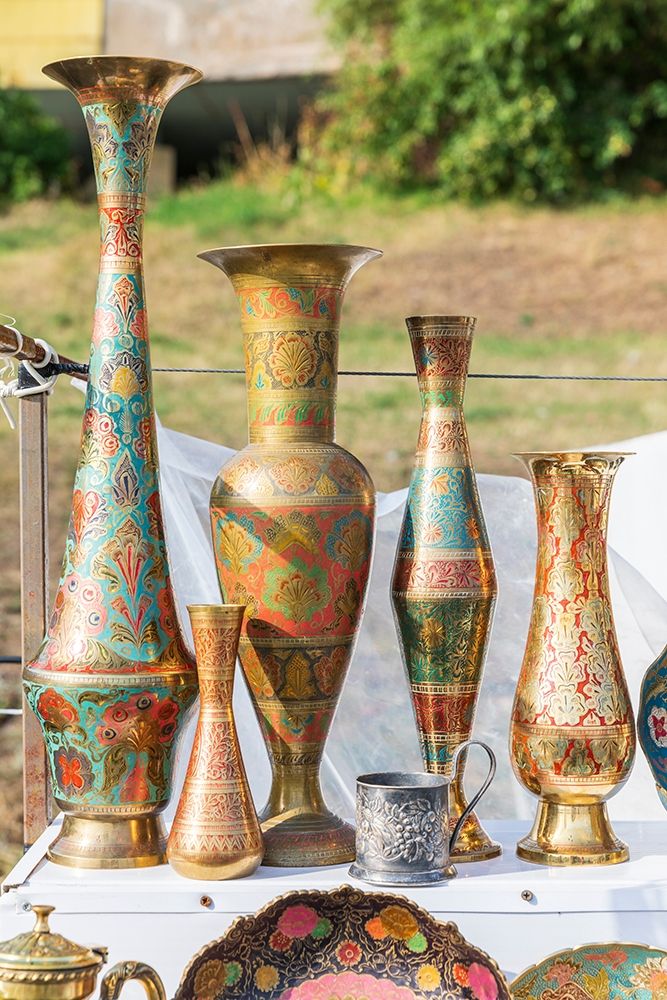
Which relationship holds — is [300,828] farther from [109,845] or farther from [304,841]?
[109,845]

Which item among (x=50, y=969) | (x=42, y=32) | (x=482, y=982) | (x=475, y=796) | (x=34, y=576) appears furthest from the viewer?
(x=42, y=32)

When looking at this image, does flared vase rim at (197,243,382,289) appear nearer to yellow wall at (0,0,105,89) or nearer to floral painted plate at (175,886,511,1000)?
floral painted plate at (175,886,511,1000)

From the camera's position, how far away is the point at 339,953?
119cm

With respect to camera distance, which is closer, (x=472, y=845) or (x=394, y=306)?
(x=472, y=845)

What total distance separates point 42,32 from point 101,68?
20.8 feet

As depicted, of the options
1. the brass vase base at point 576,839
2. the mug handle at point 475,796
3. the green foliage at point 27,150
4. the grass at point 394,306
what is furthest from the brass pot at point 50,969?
the green foliage at point 27,150

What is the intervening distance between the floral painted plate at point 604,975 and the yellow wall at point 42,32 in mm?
6573

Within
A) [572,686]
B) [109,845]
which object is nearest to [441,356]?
[572,686]

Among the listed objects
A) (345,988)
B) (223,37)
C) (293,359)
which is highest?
(223,37)

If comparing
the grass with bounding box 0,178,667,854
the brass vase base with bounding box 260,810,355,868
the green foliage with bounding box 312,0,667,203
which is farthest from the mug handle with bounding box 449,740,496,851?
the green foliage with bounding box 312,0,667,203

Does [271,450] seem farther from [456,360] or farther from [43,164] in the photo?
[43,164]

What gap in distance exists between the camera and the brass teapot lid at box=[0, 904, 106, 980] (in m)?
0.99

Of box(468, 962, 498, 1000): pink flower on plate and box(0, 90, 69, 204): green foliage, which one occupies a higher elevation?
box(0, 90, 69, 204): green foliage

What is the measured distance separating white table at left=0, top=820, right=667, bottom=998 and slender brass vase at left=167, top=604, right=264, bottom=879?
0.03 metres
